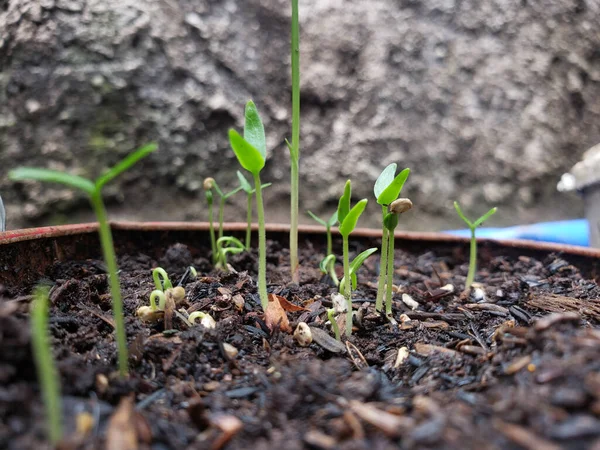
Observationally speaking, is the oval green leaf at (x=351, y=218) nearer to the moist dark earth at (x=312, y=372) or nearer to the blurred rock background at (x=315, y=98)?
the moist dark earth at (x=312, y=372)

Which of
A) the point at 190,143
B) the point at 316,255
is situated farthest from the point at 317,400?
the point at 190,143

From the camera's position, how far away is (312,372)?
408 millimetres

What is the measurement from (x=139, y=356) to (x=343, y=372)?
0.23 meters

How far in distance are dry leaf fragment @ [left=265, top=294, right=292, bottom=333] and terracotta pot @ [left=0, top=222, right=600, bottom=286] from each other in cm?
41

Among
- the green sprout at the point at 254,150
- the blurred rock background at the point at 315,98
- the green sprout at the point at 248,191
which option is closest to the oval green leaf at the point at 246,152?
the green sprout at the point at 254,150

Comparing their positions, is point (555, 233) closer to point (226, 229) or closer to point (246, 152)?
point (226, 229)

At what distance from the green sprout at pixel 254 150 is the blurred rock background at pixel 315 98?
1.06 meters

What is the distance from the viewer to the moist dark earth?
32 centimetres

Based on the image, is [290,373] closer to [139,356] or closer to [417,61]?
[139,356]

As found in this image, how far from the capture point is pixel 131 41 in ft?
4.89

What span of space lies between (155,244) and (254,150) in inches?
23.7

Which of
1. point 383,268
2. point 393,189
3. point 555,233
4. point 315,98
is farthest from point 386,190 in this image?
point 555,233

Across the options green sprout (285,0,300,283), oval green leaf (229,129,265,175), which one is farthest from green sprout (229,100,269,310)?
green sprout (285,0,300,283)

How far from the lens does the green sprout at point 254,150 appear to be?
503 mm
